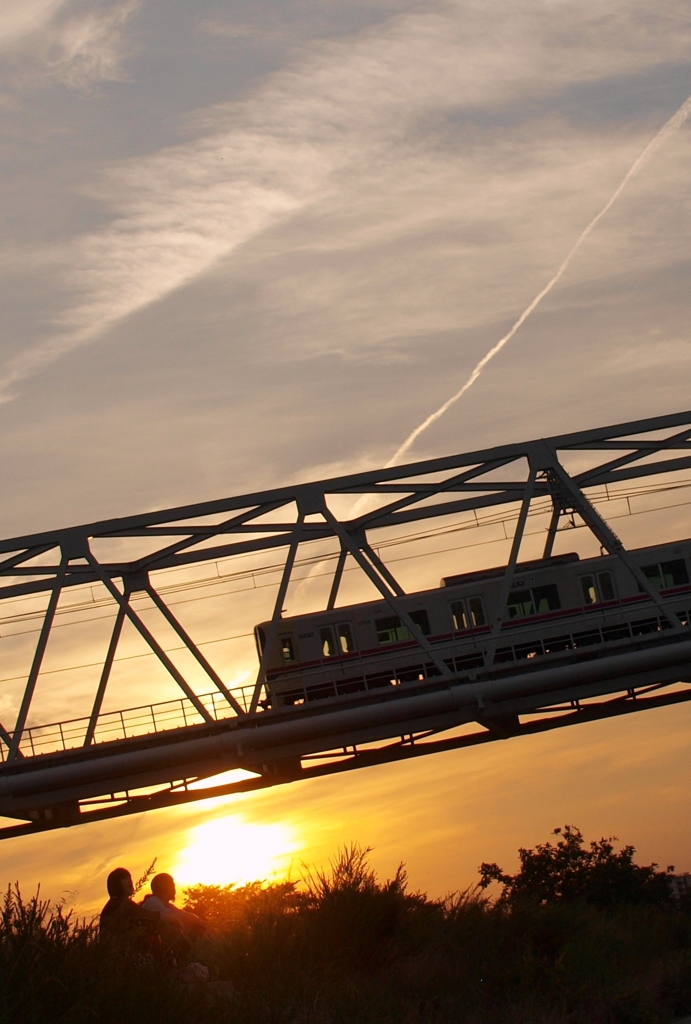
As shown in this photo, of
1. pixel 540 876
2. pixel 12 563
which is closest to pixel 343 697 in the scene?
pixel 12 563

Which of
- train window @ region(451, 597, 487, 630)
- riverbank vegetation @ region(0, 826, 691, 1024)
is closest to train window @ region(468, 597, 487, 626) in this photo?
train window @ region(451, 597, 487, 630)

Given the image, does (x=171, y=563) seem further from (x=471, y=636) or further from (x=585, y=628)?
(x=585, y=628)

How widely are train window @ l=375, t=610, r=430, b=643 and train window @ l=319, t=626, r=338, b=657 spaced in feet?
4.74

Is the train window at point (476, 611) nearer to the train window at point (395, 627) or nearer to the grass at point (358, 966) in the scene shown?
the train window at point (395, 627)

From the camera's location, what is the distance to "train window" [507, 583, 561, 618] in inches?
1451

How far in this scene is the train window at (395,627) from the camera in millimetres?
36625

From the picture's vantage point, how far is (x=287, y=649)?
36.9 meters

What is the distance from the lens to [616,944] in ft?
75.0

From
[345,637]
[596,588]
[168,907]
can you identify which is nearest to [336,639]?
[345,637]

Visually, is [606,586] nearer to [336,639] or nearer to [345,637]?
[345,637]

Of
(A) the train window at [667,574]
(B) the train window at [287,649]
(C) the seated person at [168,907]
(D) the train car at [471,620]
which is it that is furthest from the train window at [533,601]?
(C) the seated person at [168,907]

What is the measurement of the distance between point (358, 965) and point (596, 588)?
21697mm

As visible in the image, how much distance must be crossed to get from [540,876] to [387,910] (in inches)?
1350

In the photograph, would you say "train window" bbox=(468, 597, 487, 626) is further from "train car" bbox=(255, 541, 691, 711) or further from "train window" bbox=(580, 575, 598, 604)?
"train window" bbox=(580, 575, 598, 604)
